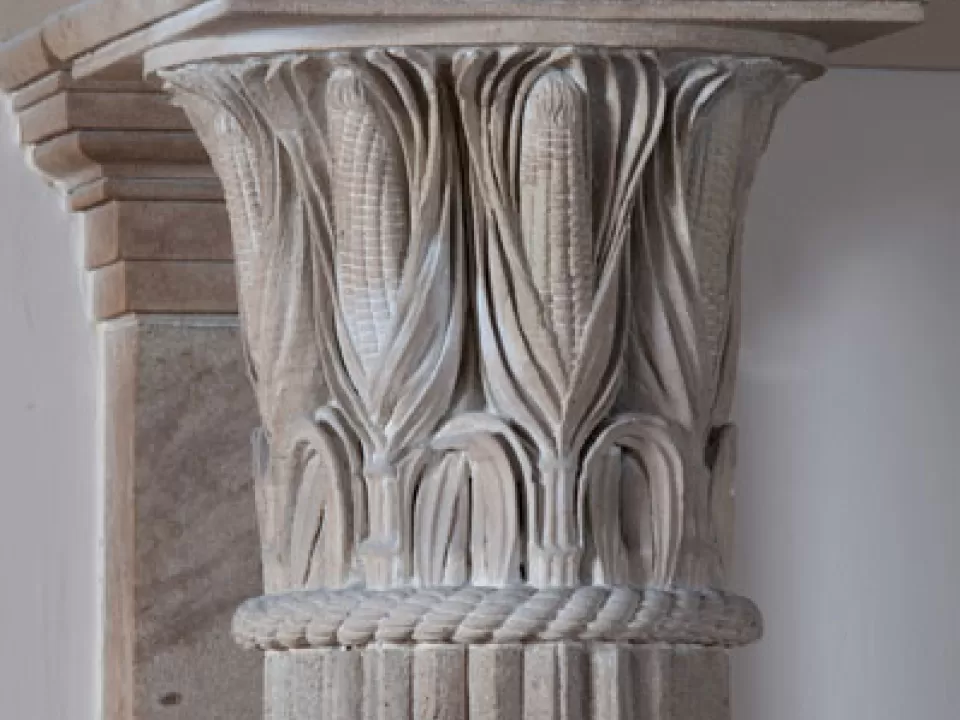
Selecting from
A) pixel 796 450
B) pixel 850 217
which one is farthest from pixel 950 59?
pixel 796 450

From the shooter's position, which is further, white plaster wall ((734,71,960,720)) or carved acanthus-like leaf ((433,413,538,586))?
white plaster wall ((734,71,960,720))

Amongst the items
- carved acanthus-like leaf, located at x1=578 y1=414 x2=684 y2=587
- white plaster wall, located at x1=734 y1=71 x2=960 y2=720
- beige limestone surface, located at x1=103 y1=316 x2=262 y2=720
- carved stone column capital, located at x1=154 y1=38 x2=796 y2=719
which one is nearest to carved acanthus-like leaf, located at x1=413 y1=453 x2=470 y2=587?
carved stone column capital, located at x1=154 y1=38 x2=796 y2=719

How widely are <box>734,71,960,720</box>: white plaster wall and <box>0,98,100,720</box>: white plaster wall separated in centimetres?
69

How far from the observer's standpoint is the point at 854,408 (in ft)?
9.68

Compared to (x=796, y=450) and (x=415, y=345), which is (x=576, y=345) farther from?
(x=796, y=450)

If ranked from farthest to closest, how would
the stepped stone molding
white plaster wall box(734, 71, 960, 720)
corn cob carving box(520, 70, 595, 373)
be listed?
white plaster wall box(734, 71, 960, 720), the stepped stone molding, corn cob carving box(520, 70, 595, 373)

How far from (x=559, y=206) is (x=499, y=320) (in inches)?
4.2

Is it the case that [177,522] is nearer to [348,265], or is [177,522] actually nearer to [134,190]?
[134,190]

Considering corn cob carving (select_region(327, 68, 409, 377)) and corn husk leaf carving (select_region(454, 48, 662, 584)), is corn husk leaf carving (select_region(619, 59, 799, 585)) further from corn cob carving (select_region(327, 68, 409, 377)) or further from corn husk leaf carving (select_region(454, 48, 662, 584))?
corn cob carving (select_region(327, 68, 409, 377))

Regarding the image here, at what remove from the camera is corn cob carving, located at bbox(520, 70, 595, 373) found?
2094 mm

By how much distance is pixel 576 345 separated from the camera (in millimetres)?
2135

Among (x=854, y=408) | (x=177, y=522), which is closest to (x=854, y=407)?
(x=854, y=408)

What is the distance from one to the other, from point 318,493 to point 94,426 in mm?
605

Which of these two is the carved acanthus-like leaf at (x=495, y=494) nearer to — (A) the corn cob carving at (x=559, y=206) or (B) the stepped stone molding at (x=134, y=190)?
(A) the corn cob carving at (x=559, y=206)
